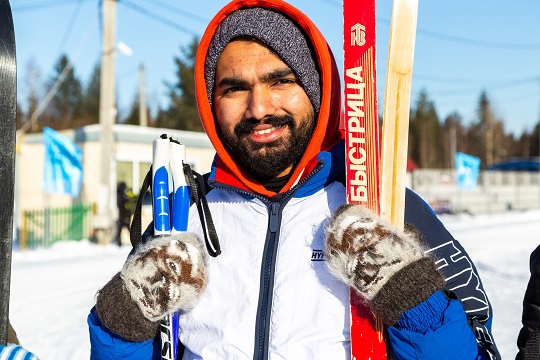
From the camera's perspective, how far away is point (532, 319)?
5.10 feet

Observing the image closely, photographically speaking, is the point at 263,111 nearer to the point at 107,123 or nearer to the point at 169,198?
the point at 169,198

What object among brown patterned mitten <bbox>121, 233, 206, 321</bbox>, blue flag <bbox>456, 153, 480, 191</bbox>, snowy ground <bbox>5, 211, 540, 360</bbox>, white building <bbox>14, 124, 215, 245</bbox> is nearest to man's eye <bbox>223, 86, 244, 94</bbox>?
brown patterned mitten <bbox>121, 233, 206, 321</bbox>

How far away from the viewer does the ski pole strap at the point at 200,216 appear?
1.65 m

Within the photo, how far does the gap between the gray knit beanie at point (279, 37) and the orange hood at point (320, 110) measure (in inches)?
0.9

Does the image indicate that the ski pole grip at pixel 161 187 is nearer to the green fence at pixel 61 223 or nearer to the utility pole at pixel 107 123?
the utility pole at pixel 107 123

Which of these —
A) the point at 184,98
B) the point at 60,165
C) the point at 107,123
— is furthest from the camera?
the point at 184,98

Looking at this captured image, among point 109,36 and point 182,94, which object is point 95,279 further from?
point 182,94

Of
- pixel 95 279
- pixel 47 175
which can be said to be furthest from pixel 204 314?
pixel 47 175

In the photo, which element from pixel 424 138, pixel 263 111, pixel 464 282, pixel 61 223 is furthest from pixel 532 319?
pixel 424 138

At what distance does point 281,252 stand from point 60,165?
11411 mm

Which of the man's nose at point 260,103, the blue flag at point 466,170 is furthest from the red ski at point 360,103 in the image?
the blue flag at point 466,170

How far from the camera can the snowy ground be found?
477 cm

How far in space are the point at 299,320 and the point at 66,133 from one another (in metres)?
14.4

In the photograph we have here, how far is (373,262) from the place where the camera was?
4.60 ft
